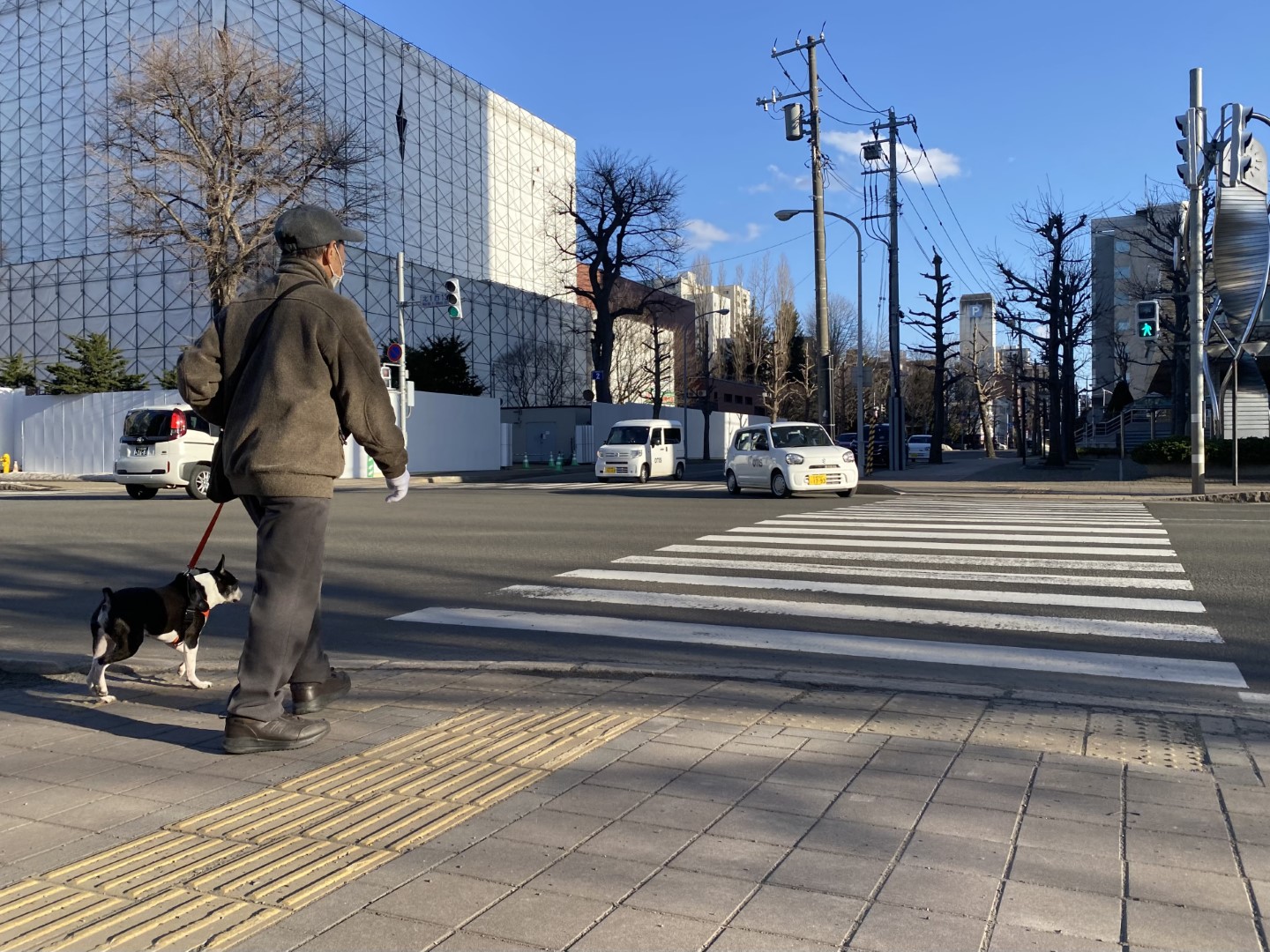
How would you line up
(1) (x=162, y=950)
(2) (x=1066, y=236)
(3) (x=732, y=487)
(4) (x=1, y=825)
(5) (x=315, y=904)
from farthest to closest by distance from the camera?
(2) (x=1066, y=236) → (3) (x=732, y=487) → (4) (x=1, y=825) → (5) (x=315, y=904) → (1) (x=162, y=950)

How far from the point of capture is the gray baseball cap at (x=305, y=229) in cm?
419

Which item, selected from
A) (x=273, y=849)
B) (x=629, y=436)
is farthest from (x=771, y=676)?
(x=629, y=436)

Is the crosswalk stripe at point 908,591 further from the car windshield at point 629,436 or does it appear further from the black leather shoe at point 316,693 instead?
Result: the car windshield at point 629,436

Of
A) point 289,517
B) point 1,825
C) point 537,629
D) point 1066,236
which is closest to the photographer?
point 1,825

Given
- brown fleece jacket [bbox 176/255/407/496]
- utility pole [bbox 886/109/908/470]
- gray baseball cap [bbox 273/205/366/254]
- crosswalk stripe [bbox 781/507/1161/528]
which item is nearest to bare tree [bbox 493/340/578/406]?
utility pole [bbox 886/109/908/470]

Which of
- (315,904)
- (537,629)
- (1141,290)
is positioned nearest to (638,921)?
(315,904)

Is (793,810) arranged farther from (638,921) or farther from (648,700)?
(648,700)

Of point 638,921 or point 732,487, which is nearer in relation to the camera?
point 638,921

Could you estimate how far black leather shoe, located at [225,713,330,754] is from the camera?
3.99 metres

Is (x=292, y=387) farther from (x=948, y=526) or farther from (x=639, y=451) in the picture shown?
(x=639, y=451)

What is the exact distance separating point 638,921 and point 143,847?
1.59 meters

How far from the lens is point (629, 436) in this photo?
30.7 meters

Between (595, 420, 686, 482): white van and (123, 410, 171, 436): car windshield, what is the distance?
11.8 meters

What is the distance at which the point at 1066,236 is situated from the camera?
1464 inches
